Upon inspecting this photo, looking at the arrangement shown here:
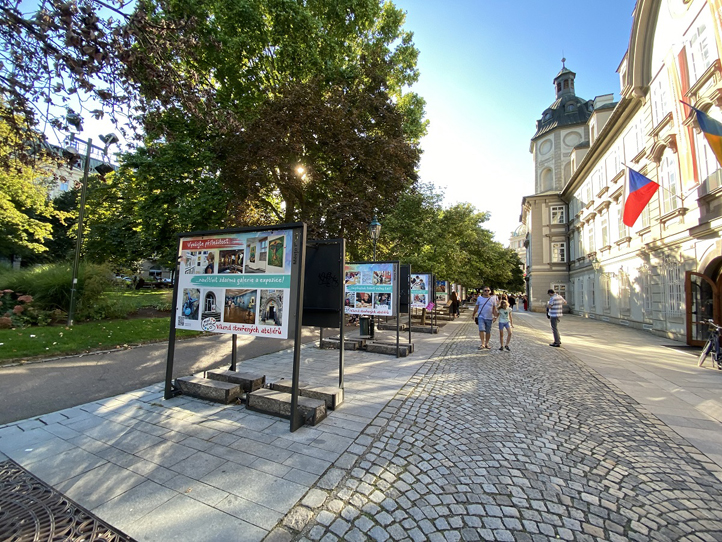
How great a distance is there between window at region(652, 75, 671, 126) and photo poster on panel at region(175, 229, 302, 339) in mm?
18125

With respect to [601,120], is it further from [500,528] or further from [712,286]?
[500,528]

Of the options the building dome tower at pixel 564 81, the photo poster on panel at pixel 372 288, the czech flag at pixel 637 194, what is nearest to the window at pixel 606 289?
the czech flag at pixel 637 194

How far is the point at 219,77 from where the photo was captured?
1438 cm

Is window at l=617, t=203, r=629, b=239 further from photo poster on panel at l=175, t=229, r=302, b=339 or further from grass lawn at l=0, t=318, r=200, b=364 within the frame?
grass lawn at l=0, t=318, r=200, b=364

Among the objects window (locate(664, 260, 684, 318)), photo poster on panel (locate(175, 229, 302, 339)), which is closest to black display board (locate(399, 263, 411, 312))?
photo poster on panel (locate(175, 229, 302, 339))

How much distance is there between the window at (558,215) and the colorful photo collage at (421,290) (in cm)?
2846

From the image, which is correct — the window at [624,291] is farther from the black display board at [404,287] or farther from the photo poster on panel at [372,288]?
the photo poster on panel at [372,288]

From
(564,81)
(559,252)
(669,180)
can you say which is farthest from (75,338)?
(564,81)

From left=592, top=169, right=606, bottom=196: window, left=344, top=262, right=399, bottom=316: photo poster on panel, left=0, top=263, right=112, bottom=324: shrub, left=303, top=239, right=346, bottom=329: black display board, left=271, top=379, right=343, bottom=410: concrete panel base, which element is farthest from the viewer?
left=592, top=169, right=606, bottom=196: window

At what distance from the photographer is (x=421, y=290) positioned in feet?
42.0

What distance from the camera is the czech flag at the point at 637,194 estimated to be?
12.9 metres

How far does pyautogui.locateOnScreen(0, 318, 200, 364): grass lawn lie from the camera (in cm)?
651

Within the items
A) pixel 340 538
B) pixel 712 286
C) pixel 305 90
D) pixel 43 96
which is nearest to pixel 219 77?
pixel 305 90

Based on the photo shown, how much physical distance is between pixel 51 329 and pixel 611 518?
11805 mm
